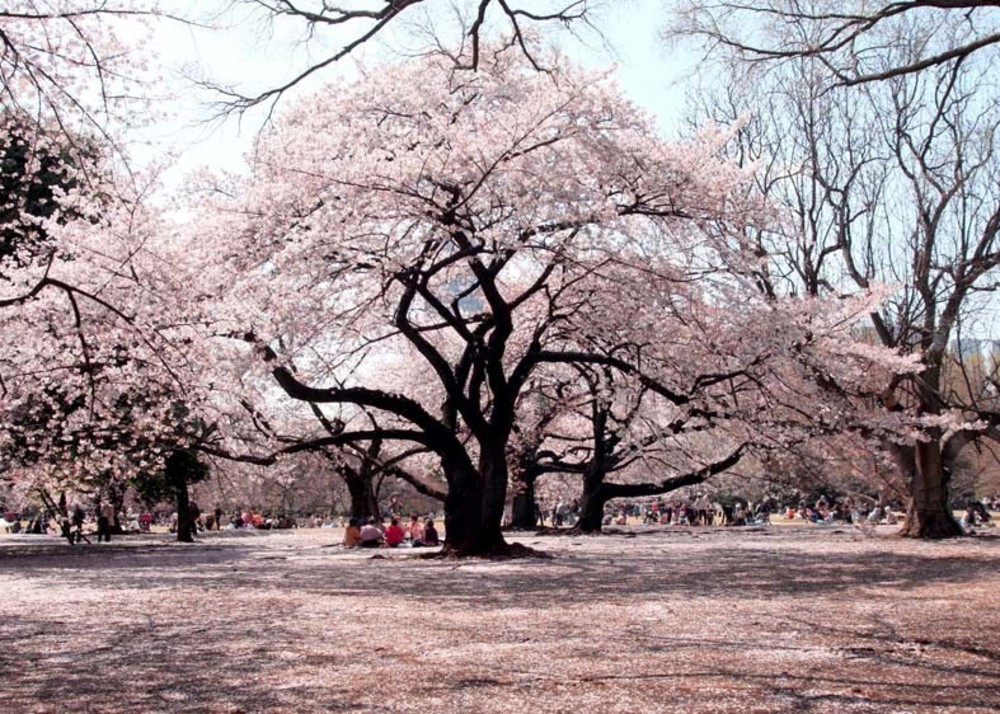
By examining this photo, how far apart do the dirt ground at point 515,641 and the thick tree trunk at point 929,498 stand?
7364 mm

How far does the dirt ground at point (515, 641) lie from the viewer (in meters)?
4.97

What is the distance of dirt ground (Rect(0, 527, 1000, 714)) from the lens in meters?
4.97

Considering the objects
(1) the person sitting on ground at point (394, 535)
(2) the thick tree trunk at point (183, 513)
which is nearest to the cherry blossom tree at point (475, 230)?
(1) the person sitting on ground at point (394, 535)

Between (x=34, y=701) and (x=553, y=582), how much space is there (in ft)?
23.4

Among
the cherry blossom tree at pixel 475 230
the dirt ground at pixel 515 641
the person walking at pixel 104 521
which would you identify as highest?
the cherry blossom tree at pixel 475 230

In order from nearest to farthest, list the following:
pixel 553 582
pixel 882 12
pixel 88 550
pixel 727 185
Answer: pixel 882 12, pixel 553 582, pixel 727 185, pixel 88 550

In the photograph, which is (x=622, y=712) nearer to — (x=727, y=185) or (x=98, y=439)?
(x=727, y=185)

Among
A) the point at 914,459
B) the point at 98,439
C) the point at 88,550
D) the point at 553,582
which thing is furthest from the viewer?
the point at 88,550

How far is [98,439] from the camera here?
1880 centimetres

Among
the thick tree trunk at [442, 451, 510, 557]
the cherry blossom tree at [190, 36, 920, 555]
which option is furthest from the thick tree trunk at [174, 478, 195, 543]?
the thick tree trunk at [442, 451, 510, 557]

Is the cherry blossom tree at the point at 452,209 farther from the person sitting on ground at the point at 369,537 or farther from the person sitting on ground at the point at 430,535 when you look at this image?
the person sitting on ground at the point at 369,537

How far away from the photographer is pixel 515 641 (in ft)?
22.6

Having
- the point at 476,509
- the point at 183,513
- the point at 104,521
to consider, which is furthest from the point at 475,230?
the point at 104,521

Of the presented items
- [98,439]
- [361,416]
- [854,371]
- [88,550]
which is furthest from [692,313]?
[361,416]
